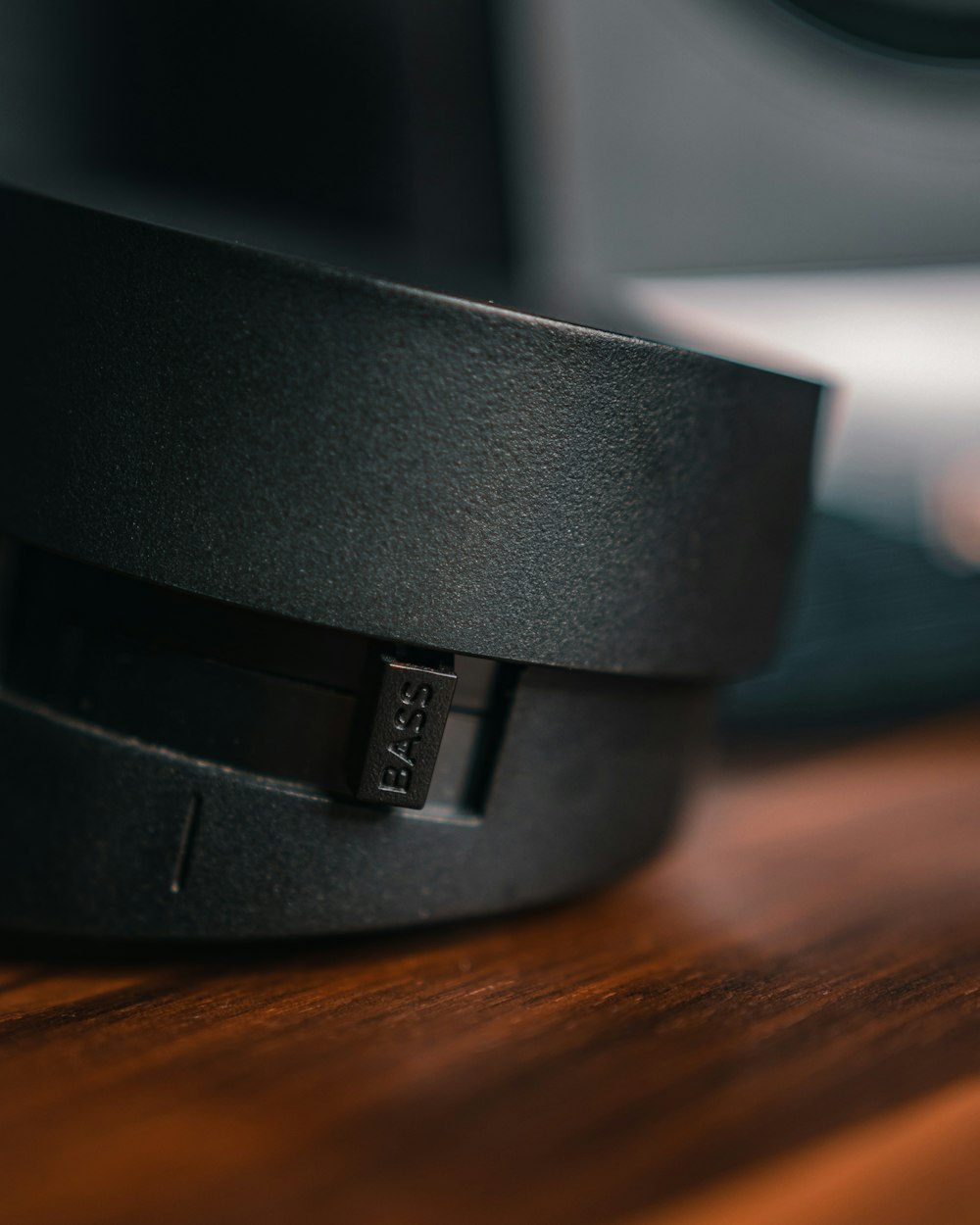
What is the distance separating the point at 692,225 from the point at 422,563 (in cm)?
54

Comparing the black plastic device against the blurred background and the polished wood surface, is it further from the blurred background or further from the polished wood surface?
the blurred background

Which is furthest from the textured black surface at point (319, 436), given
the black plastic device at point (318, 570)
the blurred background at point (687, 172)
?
the blurred background at point (687, 172)

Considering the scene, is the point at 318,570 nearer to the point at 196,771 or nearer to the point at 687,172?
the point at 196,771

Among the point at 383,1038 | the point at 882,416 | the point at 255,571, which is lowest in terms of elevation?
the point at 383,1038

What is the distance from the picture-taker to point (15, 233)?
0.31m

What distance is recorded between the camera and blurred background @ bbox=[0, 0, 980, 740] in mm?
644

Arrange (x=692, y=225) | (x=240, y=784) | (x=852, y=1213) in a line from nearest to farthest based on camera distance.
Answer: (x=852, y=1213), (x=240, y=784), (x=692, y=225)

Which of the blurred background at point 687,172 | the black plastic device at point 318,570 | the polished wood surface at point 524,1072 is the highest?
the blurred background at point 687,172

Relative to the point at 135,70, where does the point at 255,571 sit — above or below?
below

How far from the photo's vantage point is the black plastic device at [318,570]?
29 centimetres

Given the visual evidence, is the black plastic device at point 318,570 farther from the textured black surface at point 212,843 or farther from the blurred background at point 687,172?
the blurred background at point 687,172

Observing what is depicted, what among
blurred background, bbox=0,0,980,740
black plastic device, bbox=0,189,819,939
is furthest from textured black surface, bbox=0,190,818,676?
blurred background, bbox=0,0,980,740

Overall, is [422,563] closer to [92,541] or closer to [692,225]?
[92,541]

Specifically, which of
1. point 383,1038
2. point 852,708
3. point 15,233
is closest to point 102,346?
point 15,233
